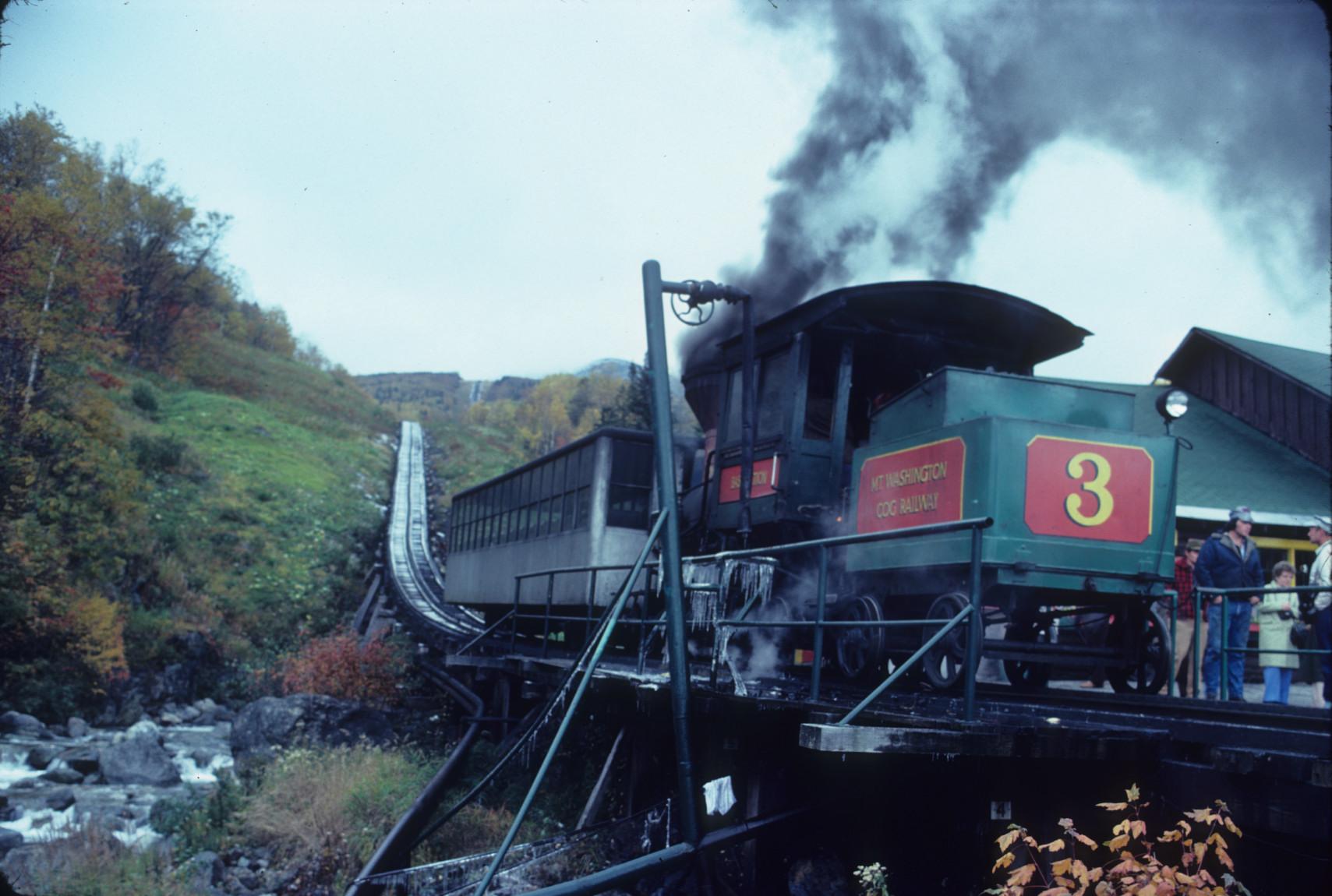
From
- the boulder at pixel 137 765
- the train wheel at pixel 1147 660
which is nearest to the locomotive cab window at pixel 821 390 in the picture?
the train wheel at pixel 1147 660

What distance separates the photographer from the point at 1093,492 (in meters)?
7.19

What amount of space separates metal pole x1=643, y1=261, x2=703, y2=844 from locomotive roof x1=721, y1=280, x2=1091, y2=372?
342 cm

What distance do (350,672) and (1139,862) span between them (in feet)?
51.9

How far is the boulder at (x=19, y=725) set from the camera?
48.1ft

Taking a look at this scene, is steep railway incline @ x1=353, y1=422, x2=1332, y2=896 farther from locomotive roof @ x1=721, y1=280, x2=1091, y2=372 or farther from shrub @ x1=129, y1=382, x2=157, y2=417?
shrub @ x1=129, y1=382, x2=157, y2=417

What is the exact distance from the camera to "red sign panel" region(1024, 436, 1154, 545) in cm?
703

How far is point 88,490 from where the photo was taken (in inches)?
667

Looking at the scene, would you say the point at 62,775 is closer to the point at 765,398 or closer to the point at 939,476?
the point at 765,398

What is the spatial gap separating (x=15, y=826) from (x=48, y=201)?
702 cm

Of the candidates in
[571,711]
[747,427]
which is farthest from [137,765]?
[571,711]

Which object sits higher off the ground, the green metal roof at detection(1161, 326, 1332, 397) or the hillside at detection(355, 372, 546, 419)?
the hillside at detection(355, 372, 546, 419)

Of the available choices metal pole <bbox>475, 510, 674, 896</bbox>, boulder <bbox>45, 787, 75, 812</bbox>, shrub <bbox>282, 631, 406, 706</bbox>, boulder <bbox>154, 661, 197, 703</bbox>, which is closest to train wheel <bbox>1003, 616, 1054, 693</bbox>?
metal pole <bbox>475, 510, 674, 896</bbox>

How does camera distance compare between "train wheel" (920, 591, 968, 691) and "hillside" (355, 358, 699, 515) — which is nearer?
"train wheel" (920, 591, 968, 691)

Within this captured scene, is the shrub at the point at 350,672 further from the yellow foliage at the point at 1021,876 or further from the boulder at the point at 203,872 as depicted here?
the yellow foliage at the point at 1021,876
